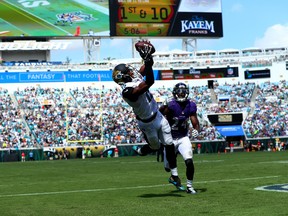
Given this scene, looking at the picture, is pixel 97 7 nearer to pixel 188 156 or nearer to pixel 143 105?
pixel 188 156

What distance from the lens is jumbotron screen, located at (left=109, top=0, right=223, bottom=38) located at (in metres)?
56.1

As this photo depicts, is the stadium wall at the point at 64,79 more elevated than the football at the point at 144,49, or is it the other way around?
the stadium wall at the point at 64,79

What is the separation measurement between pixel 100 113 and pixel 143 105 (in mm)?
41393

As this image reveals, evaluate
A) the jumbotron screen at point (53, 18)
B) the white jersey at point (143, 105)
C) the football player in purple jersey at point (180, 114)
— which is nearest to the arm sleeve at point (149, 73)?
the white jersey at point (143, 105)

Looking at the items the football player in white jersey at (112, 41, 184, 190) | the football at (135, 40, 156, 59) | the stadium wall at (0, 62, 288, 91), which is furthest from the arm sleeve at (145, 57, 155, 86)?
the stadium wall at (0, 62, 288, 91)

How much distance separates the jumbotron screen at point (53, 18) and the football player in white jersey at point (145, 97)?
44.7m

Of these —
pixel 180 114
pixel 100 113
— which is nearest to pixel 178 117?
pixel 180 114

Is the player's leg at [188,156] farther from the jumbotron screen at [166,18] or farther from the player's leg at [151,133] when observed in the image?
the jumbotron screen at [166,18]

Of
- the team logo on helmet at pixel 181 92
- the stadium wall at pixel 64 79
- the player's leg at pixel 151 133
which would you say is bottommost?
the player's leg at pixel 151 133

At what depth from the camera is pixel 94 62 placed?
61.9 m

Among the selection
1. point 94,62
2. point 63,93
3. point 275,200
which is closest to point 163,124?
point 275,200

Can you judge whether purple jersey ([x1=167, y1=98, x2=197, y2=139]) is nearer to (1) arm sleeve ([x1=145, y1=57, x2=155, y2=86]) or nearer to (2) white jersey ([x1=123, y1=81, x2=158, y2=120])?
(2) white jersey ([x1=123, y1=81, x2=158, y2=120])

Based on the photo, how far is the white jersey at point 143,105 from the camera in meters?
11.0

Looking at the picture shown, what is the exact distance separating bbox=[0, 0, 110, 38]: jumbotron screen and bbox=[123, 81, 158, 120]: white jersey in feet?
148
